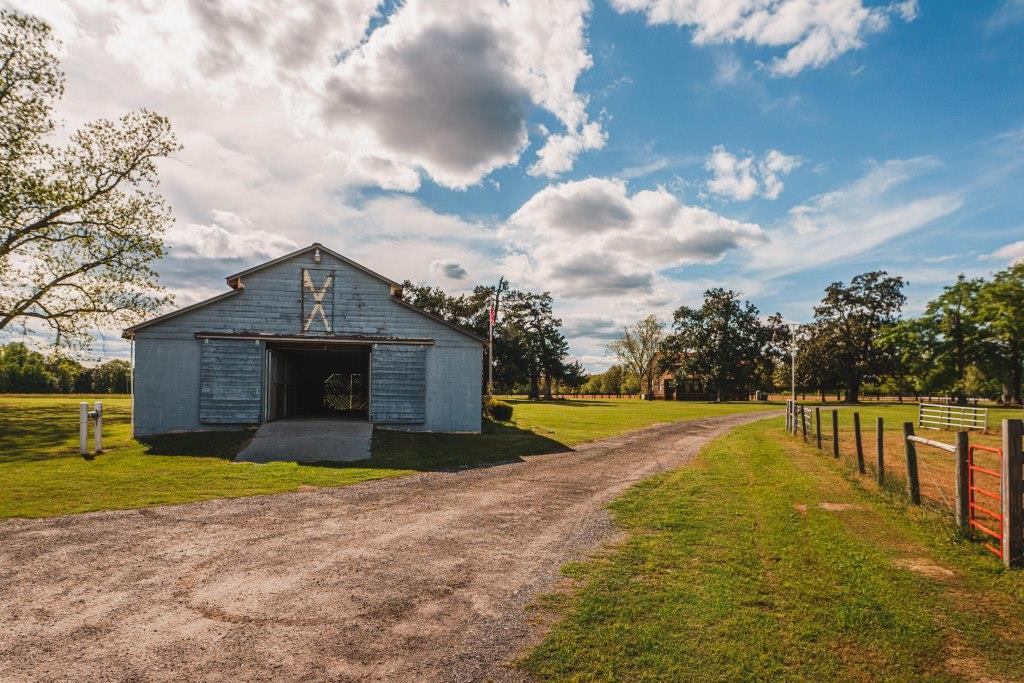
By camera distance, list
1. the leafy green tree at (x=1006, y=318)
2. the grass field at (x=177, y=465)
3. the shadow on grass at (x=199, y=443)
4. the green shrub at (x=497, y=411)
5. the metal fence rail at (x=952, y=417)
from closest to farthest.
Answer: the grass field at (x=177, y=465) → the shadow on grass at (x=199, y=443) → the metal fence rail at (x=952, y=417) → the green shrub at (x=497, y=411) → the leafy green tree at (x=1006, y=318)

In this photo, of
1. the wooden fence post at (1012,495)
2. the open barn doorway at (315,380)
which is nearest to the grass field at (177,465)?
the open barn doorway at (315,380)

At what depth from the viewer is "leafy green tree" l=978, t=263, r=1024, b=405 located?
4644 cm

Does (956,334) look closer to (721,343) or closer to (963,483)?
(721,343)

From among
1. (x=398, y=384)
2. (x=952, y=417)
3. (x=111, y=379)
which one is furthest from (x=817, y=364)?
(x=111, y=379)

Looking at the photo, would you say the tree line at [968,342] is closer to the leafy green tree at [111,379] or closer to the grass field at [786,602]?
the grass field at [786,602]

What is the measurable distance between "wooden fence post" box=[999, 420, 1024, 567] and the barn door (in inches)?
675

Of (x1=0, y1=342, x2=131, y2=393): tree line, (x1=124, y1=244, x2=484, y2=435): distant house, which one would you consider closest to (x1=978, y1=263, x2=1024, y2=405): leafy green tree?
Answer: (x1=124, y1=244, x2=484, y2=435): distant house

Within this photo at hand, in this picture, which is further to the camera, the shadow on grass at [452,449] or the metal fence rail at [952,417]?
the metal fence rail at [952,417]

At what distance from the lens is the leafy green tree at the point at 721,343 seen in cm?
7181

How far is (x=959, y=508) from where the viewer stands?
7574 millimetres

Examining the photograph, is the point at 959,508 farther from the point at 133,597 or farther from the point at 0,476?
the point at 0,476

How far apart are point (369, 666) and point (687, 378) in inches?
2962

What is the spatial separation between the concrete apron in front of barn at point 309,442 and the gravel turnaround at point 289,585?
4919mm

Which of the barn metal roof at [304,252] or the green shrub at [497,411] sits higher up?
the barn metal roof at [304,252]
